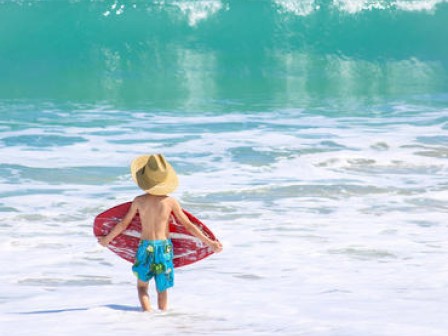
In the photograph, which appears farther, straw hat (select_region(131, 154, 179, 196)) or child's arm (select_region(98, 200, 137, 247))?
child's arm (select_region(98, 200, 137, 247))

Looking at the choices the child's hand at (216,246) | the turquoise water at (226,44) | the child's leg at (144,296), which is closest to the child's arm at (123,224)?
the child's leg at (144,296)

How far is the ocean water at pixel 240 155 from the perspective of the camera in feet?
17.9

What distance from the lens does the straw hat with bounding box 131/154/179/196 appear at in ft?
16.1

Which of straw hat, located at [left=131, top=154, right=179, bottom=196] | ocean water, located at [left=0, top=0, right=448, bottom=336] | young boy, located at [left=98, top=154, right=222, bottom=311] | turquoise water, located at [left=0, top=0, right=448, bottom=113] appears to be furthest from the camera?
turquoise water, located at [left=0, top=0, right=448, bottom=113]

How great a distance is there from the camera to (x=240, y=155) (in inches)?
438

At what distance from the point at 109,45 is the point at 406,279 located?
633 inches

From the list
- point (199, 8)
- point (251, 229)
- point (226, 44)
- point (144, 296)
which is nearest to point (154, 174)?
point (144, 296)

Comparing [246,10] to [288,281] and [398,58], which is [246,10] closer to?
[398,58]

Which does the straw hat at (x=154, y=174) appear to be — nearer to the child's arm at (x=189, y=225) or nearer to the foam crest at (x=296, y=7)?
the child's arm at (x=189, y=225)

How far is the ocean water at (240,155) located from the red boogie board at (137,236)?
0.27m

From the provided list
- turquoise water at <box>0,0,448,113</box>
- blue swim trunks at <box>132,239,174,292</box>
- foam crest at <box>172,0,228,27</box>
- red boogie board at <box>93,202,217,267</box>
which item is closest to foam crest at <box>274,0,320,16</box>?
Result: turquoise water at <box>0,0,448,113</box>

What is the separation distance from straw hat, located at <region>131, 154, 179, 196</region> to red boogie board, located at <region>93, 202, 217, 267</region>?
16cm

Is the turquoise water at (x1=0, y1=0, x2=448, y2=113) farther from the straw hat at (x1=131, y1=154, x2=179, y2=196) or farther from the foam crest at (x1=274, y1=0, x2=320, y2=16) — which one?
the straw hat at (x1=131, y1=154, x2=179, y2=196)

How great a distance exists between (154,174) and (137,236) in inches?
13.5
